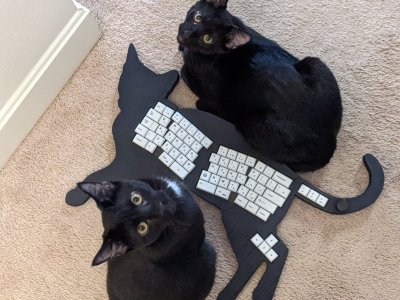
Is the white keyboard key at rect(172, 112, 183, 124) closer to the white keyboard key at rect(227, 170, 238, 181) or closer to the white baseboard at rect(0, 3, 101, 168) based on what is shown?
the white keyboard key at rect(227, 170, 238, 181)

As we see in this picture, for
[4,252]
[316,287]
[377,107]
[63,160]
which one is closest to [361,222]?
[316,287]

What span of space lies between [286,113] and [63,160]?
0.75 m

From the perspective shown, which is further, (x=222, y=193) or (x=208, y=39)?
(x=222, y=193)

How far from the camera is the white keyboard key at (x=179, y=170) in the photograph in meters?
1.63

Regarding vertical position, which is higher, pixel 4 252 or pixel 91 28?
pixel 91 28

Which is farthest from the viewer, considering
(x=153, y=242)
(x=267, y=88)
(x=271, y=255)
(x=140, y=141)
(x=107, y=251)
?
(x=140, y=141)

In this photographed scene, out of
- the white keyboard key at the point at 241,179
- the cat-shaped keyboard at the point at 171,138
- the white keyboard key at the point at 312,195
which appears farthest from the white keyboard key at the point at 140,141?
the white keyboard key at the point at 312,195

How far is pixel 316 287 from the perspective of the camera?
5.10 ft

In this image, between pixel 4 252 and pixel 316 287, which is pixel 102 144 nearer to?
pixel 4 252

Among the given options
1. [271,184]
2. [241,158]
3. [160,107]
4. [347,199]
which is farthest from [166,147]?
[347,199]

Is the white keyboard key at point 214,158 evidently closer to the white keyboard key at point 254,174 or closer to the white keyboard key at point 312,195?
the white keyboard key at point 254,174

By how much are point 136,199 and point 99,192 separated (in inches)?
3.4

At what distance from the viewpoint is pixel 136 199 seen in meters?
1.25

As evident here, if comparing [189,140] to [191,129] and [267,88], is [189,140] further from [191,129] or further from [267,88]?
[267,88]
